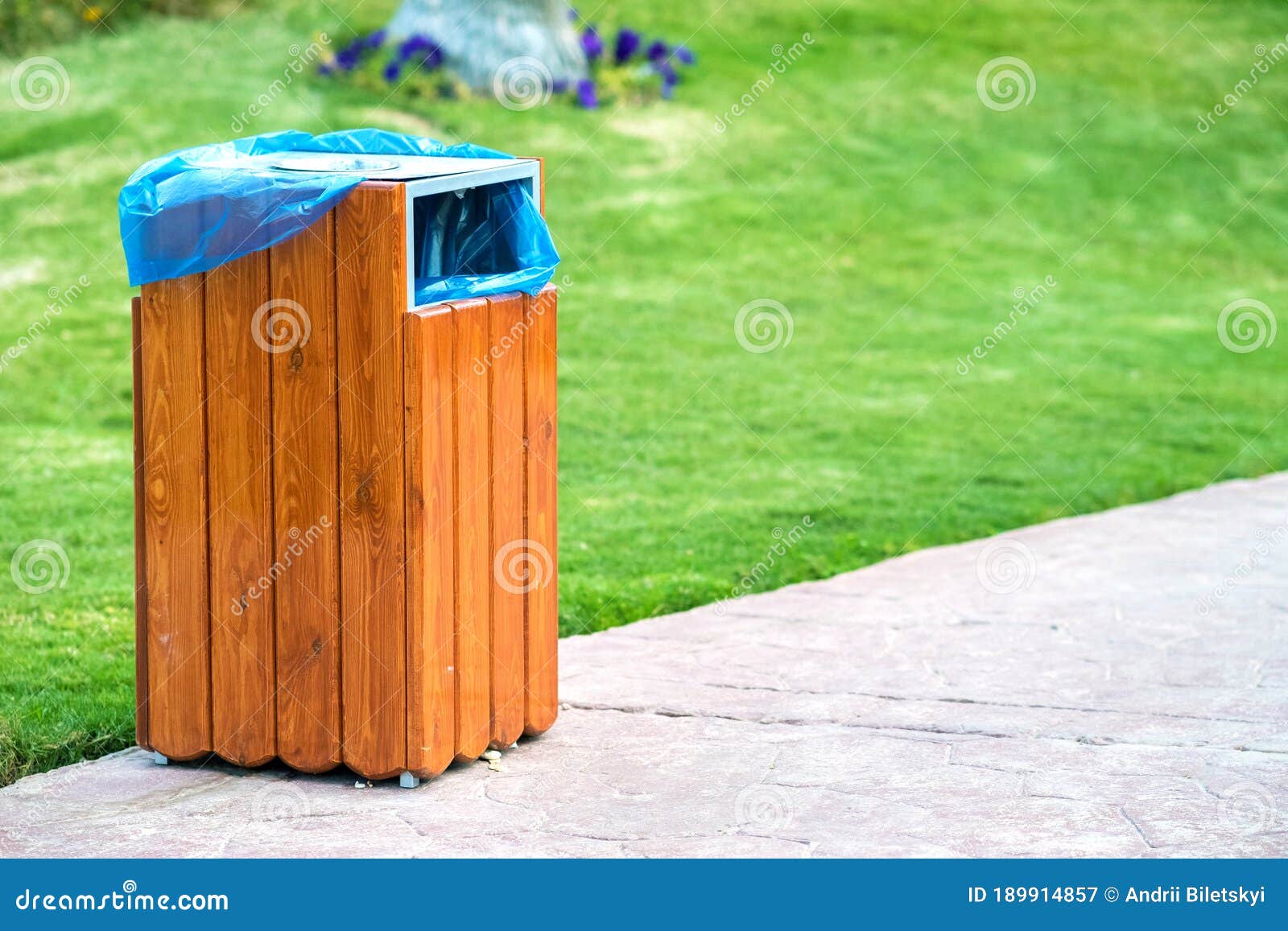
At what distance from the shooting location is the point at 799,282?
1234 cm

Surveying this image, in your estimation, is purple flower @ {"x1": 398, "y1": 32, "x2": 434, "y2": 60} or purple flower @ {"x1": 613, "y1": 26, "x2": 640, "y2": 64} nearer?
purple flower @ {"x1": 398, "y1": 32, "x2": 434, "y2": 60}

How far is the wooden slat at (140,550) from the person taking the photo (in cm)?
443

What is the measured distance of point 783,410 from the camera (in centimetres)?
960

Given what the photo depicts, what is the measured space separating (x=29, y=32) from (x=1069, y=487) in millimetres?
11515

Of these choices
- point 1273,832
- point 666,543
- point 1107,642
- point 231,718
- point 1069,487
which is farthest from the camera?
point 1069,487

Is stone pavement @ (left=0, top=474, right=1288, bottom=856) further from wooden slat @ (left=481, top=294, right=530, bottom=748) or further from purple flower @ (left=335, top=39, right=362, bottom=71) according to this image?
purple flower @ (left=335, top=39, right=362, bottom=71)

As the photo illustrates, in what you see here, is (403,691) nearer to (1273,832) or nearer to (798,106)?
(1273,832)

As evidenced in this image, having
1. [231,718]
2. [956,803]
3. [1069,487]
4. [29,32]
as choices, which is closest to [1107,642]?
[956,803]

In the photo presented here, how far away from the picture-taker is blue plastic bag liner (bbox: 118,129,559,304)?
4129mm

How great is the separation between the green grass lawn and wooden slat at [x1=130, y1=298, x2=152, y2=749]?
31cm

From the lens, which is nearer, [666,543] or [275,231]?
[275,231]

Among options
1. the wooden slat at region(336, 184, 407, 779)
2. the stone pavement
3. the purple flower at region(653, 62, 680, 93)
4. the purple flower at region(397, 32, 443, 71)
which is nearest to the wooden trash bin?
the wooden slat at region(336, 184, 407, 779)

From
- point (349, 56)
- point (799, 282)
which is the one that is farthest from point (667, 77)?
point (799, 282)

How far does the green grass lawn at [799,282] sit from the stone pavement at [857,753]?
52 centimetres
